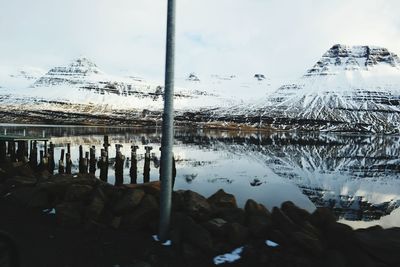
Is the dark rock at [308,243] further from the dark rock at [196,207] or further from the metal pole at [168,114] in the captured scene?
the metal pole at [168,114]

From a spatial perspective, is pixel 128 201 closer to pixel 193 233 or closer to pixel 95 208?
pixel 95 208

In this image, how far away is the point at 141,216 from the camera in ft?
32.2

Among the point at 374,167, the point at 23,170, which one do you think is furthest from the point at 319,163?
the point at 23,170

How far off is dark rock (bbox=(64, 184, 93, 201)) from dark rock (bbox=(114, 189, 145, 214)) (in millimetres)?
1026

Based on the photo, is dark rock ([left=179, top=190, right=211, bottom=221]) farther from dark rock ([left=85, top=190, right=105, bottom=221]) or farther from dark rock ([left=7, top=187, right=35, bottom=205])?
dark rock ([left=7, top=187, right=35, bottom=205])

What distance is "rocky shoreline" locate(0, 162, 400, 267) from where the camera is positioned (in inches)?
332

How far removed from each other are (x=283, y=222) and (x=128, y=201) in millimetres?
3808

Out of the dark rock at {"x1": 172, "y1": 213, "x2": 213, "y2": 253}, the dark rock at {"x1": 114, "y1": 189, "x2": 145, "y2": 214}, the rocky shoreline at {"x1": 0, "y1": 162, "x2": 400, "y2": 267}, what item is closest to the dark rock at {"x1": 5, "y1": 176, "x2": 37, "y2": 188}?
the rocky shoreline at {"x1": 0, "y1": 162, "x2": 400, "y2": 267}

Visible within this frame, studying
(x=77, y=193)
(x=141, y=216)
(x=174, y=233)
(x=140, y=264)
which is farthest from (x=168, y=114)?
(x=77, y=193)

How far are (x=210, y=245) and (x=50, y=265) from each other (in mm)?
3209

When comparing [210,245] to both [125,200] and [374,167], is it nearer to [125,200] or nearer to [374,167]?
[125,200]

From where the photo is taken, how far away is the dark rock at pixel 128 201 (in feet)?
33.3

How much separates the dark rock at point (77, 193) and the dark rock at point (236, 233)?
399 cm

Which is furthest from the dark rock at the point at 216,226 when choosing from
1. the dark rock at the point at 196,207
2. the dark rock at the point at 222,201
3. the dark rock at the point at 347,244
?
the dark rock at the point at 347,244
